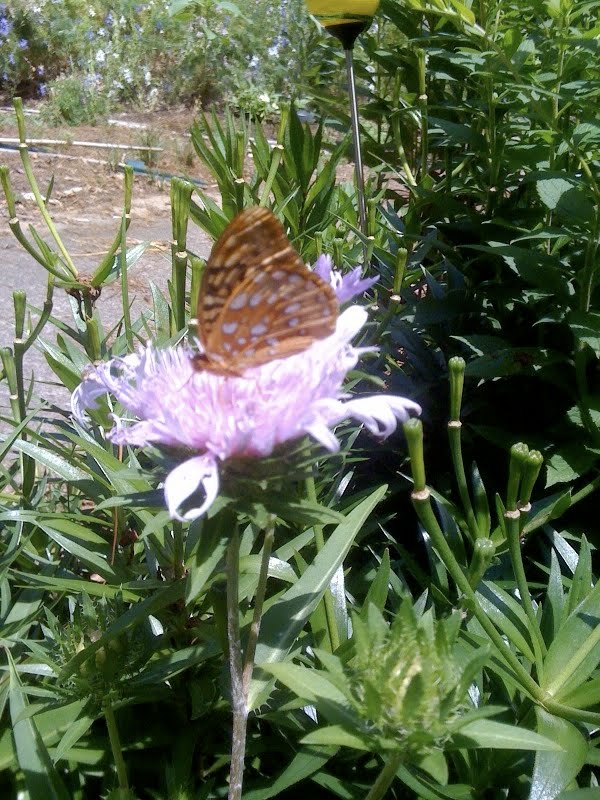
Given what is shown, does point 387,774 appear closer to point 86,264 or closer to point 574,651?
point 574,651

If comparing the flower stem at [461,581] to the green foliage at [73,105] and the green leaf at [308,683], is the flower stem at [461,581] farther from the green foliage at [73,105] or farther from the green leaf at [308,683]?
the green foliage at [73,105]

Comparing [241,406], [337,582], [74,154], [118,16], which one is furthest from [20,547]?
[118,16]

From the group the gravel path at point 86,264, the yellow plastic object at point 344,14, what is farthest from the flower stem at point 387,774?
the gravel path at point 86,264

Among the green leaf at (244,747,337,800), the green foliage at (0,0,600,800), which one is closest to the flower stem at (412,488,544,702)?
the green foliage at (0,0,600,800)

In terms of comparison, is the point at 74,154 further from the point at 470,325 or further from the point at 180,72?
the point at 470,325

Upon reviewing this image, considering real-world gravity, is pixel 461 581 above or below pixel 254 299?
below

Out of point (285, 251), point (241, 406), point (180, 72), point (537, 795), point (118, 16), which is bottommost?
point (537, 795)

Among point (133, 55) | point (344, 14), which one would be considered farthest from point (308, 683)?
point (133, 55)
